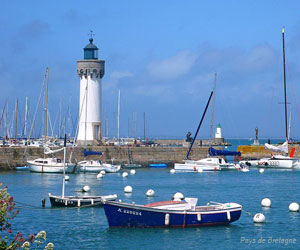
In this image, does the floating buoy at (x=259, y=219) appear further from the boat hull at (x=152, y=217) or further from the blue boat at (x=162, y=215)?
the boat hull at (x=152, y=217)

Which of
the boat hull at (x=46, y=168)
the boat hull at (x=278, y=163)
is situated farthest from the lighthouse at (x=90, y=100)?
the boat hull at (x=278, y=163)

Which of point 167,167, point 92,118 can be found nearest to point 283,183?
point 167,167

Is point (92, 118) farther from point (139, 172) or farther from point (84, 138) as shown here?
point (139, 172)

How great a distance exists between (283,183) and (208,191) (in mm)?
10709

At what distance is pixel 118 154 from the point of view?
70688 millimetres

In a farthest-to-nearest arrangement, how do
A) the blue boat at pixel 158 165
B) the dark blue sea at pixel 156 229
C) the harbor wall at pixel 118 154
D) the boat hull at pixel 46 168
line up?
the blue boat at pixel 158 165 → the harbor wall at pixel 118 154 → the boat hull at pixel 46 168 → the dark blue sea at pixel 156 229

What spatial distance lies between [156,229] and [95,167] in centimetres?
3534

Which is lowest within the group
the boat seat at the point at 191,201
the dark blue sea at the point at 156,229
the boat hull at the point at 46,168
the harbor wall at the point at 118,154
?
the dark blue sea at the point at 156,229

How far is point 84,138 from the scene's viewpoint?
71.2 metres

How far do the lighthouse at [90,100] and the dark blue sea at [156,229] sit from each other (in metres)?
12.4

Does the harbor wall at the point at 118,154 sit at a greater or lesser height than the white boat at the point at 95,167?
greater

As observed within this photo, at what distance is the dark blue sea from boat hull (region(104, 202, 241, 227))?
33 centimetres

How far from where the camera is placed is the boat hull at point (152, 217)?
28.7 metres

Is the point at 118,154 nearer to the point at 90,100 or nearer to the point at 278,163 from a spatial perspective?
the point at 90,100
